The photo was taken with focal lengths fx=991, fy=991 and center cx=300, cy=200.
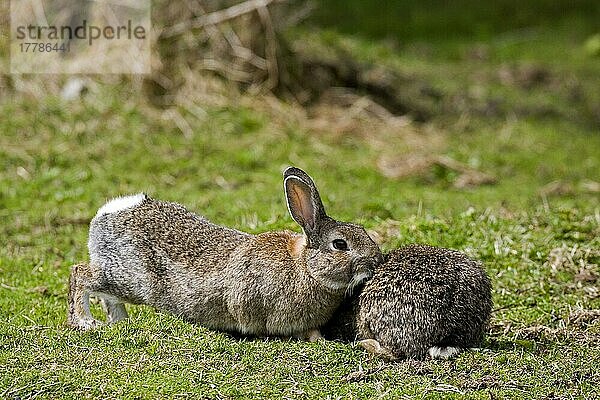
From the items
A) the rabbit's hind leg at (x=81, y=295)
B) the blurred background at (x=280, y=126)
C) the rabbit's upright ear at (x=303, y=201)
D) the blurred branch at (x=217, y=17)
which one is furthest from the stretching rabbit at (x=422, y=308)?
the blurred branch at (x=217, y=17)

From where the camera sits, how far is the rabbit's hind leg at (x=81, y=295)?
6547mm

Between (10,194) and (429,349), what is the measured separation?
20.7ft

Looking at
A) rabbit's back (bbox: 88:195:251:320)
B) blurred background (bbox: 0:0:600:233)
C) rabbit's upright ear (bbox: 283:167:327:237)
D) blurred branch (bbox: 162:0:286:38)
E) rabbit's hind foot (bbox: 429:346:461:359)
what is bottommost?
rabbit's hind foot (bbox: 429:346:461:359)

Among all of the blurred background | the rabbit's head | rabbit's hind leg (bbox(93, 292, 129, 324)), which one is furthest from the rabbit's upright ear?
the blurred background

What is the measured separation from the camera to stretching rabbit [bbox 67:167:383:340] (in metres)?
6.23

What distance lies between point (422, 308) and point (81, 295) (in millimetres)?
2300

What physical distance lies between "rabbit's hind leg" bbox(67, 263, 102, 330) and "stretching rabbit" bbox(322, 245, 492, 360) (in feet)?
5.82

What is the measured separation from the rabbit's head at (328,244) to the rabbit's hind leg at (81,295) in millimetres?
1460

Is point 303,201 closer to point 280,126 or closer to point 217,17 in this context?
point 280,126

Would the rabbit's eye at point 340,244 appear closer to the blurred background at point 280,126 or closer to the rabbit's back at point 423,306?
the rabbit's back at point 423,306

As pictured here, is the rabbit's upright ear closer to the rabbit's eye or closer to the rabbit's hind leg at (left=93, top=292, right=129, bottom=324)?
the rabbit's eye

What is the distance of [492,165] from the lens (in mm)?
13016

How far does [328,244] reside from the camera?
6.23m

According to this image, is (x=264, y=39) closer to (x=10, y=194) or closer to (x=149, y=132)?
(x=149, y=132)
